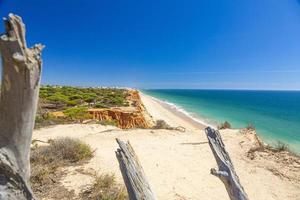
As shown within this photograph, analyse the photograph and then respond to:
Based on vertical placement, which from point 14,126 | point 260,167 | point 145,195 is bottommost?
point 260,167

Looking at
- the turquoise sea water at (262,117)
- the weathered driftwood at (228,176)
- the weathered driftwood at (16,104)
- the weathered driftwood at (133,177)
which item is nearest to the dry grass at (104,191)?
the weathered driftwood at (133,177)

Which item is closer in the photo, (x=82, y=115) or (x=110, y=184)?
(x=110, y=184)

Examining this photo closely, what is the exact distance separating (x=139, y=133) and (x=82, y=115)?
5808mm

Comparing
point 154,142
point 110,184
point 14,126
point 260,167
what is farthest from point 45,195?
point 260,167

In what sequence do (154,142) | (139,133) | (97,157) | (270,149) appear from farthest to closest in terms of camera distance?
(139,133)
(154,142)
(270,149)
(97,157)

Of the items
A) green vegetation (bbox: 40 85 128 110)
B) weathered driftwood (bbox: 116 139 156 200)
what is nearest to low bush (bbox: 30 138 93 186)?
weathered driftwood (bbox: 116 139 156 200)

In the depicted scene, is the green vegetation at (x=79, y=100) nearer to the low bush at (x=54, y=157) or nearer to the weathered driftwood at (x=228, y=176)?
the low bush at (x=54, y=157)

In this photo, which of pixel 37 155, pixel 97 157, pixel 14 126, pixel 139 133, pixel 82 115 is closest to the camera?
pixel 14 126

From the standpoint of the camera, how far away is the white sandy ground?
5.91 m

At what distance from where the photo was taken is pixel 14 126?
2.00m

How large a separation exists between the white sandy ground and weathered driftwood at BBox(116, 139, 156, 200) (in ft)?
8.48

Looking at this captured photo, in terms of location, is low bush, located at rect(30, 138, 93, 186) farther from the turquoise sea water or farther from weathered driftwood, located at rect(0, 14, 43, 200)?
the turquoise sea water

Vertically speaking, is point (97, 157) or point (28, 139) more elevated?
point (28, 139)

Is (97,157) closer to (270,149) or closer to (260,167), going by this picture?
(260,167)
